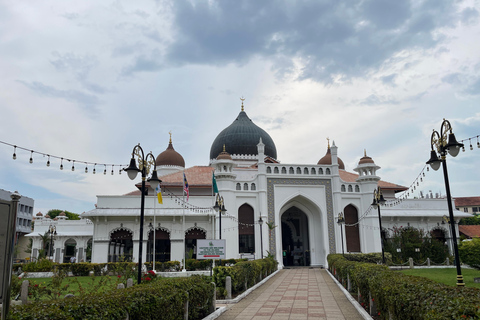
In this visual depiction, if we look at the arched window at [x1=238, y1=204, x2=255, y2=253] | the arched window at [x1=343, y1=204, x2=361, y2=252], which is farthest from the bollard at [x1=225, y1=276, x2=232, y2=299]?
the arched window at [x1=343, y1=204, x2=361, y2=252]

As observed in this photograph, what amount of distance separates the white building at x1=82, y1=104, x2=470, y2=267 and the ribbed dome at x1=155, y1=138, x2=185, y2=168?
13.3 feet

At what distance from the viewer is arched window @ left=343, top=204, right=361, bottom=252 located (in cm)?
3139

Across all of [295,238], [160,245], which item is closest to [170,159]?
[160,245]

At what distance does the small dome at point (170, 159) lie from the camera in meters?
38.6

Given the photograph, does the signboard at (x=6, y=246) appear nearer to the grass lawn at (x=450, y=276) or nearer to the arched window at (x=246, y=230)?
the grass lawn at (x=450, y=276)

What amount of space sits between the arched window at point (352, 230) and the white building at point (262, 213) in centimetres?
8

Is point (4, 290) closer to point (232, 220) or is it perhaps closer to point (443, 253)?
point (232, 220)

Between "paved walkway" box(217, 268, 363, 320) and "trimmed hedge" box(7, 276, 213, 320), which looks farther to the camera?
"paved walkway" box(217, 268, 363, 320)

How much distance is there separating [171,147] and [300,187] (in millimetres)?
15226

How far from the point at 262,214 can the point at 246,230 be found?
1.74 metres

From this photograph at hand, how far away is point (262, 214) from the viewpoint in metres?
30.0

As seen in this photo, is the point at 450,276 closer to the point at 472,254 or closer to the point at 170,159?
the point at 472,254

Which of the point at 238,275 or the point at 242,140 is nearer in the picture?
the point at 238,275

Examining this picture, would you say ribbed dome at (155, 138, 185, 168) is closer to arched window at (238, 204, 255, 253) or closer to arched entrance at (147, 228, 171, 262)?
arched entrance at (147, 228, 171, 262)
